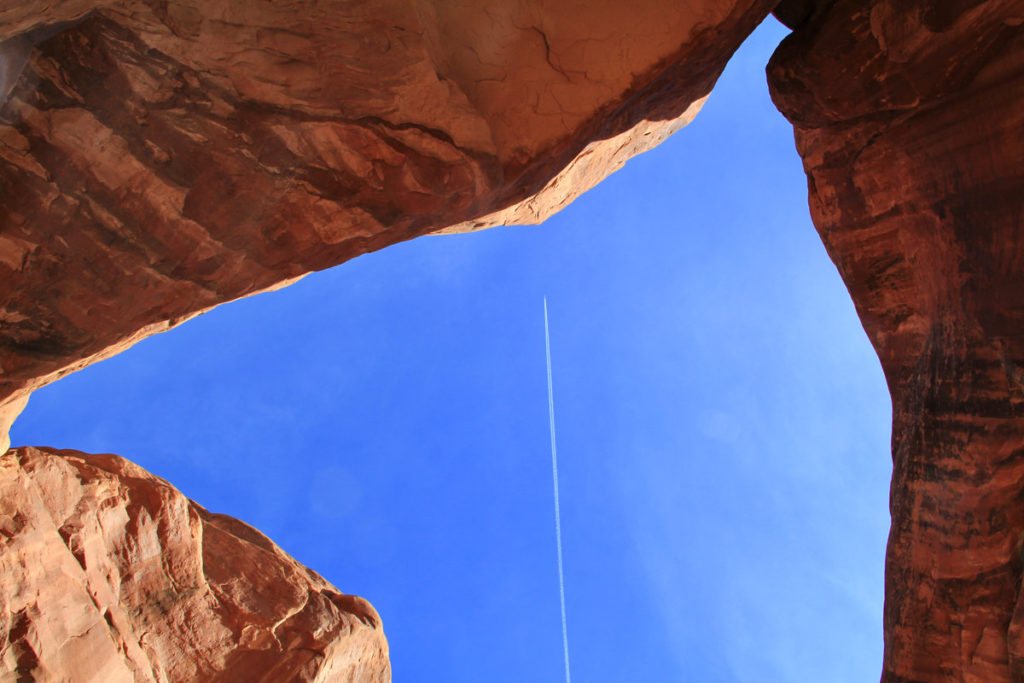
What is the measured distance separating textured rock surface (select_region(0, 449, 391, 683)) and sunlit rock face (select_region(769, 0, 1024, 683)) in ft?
21.7

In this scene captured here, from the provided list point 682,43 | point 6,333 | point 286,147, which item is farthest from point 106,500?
point 682,43

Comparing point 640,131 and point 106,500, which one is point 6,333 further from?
point 640,131

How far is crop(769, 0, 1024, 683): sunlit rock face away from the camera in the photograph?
521 centimetres

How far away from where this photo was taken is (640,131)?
Answer: 24.0 ft

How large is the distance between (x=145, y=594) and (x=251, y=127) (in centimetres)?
521

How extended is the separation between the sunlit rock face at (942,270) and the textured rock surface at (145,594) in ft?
21.7

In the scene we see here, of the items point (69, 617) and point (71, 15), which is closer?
point (71, 15)

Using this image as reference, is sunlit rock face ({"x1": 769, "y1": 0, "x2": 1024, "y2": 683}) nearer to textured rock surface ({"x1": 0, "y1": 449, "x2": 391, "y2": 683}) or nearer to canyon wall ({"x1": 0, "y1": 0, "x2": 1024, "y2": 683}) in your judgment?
canyon wall ({"x1": 0, "y1": 0, "x2": 1024, "y2": 683})

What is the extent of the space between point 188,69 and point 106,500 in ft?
15.8

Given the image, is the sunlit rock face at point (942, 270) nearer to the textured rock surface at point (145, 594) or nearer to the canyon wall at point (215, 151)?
the canyon wall at point (215, 151)

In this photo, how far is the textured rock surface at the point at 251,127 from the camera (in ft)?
14.2

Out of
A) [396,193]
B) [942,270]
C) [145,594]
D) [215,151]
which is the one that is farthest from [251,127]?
[942,270]

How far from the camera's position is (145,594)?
249 inches

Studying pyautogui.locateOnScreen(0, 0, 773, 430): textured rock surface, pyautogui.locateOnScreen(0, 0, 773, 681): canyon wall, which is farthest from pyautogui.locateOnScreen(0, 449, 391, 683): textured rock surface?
pyautogui.locateOnScreen(0, 0, 773, 430): textured rock surface
